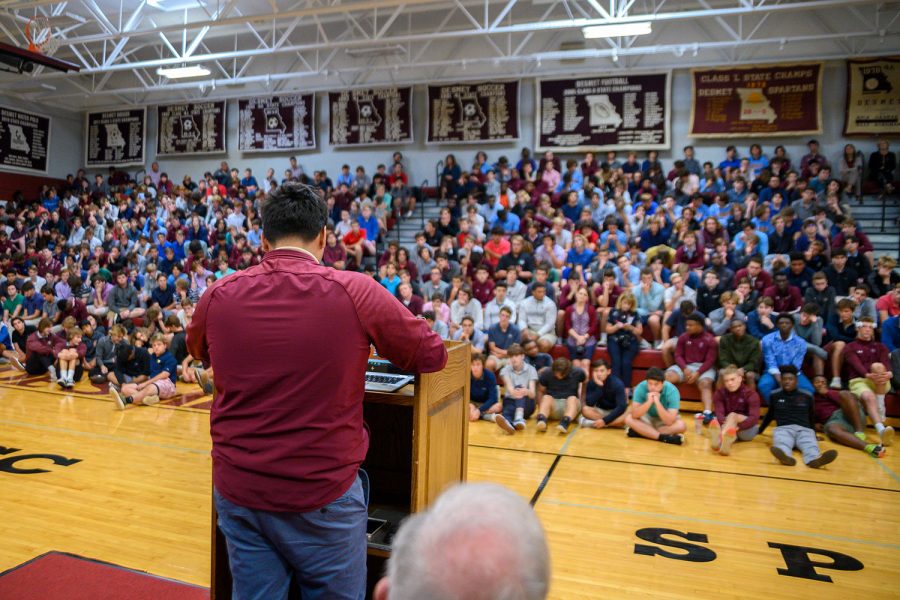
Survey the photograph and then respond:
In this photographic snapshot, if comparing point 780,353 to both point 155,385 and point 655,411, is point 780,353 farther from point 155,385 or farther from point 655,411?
point 155,385

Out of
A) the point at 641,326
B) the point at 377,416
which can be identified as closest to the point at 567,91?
the point at 641,326

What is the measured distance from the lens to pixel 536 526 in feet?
2.56

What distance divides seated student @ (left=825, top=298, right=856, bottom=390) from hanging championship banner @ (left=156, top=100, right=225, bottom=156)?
50.4ft

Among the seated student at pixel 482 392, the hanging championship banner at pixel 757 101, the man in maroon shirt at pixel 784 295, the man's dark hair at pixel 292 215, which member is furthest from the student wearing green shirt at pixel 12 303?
the hanging championship banner at pixel 757 101

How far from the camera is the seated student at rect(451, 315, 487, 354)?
28.3 ft

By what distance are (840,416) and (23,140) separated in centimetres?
2063

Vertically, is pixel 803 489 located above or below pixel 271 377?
below

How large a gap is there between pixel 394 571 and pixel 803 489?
17.2ft

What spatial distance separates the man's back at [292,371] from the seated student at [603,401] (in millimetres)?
5559

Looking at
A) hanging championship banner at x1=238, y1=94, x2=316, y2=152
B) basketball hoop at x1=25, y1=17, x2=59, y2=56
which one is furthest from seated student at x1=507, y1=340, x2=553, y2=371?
hanging championship banner at x1=238, y1=94, x2=316, y2=152

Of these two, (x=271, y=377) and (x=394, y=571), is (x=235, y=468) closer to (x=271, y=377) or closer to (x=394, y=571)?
(x=271, y=377)

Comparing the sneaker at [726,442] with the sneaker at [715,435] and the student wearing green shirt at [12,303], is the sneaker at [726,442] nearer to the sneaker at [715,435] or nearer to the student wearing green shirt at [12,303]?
the sneaker at [715,435]

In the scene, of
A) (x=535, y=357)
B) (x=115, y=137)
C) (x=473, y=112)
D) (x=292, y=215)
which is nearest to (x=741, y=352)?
(x=535, y=357)

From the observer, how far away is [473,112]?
15.4 m
